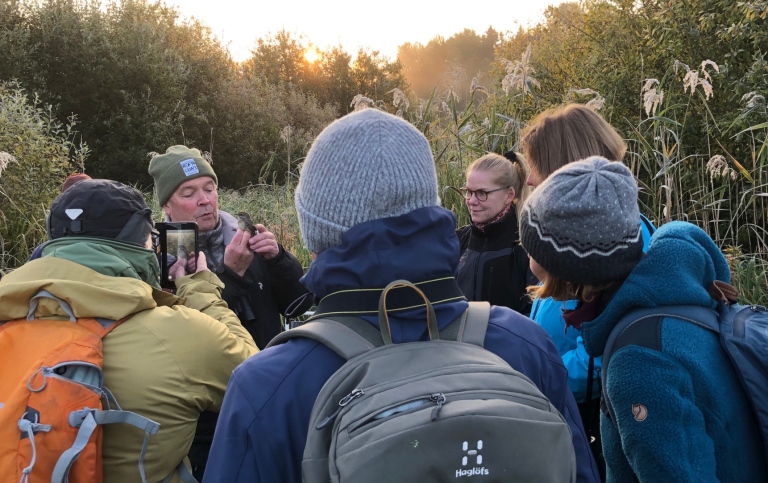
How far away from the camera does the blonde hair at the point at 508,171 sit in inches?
149

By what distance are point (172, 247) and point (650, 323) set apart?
184 centimetres

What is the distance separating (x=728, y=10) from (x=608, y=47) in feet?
6.46

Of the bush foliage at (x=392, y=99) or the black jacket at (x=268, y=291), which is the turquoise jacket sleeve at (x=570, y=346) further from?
the bush foliage at (x=392, y=99)

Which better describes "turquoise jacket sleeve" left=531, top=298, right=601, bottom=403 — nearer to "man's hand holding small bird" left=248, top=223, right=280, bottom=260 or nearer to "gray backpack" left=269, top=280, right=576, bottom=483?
"gray backpack" left=269, top=280, right=576, bottom=483

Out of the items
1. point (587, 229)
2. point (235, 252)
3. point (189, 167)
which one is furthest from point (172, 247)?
point (587, 229)

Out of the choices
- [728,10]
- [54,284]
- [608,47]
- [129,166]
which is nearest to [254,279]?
[54,284]

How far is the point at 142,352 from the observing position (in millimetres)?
1815

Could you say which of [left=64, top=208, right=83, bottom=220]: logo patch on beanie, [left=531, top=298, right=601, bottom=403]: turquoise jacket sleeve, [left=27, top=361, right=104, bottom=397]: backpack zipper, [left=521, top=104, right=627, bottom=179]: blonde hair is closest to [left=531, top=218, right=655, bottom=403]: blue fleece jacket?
[left=531, top=298, right=601, bottom=403]: turquoise jacket sleeve

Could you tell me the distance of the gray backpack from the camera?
3.08 ft

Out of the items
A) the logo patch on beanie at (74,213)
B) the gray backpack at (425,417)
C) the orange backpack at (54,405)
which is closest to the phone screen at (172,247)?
the logo patch on beanie at (74,213)

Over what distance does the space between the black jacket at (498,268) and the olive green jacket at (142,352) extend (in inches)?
71.4

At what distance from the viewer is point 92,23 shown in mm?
15898

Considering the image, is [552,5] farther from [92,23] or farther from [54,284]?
[54,284]

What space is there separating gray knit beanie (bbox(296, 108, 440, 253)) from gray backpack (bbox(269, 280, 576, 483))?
0.18 metres
